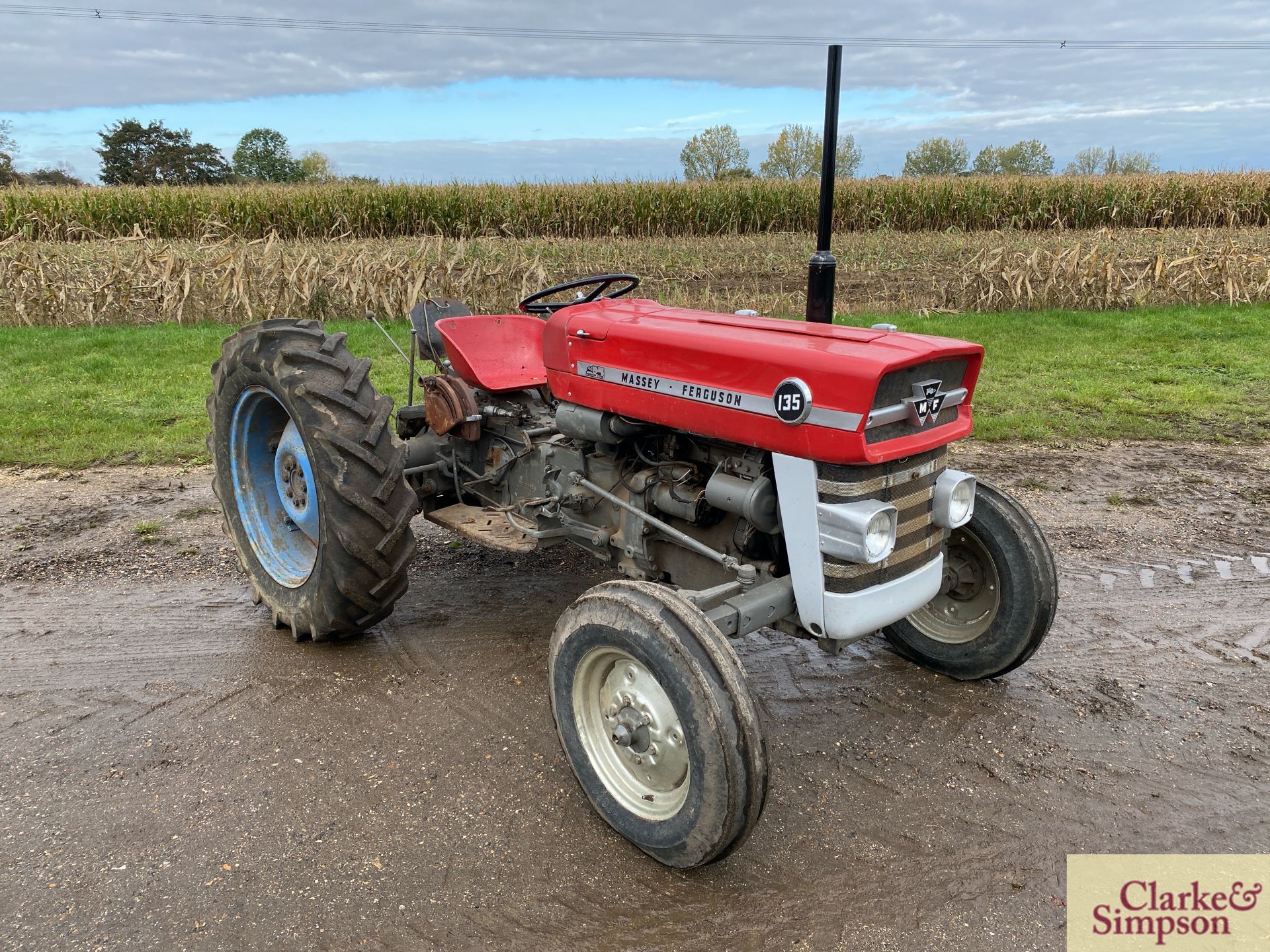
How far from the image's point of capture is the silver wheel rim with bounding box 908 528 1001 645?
11.0 feet

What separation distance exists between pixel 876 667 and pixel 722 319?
1.56 m

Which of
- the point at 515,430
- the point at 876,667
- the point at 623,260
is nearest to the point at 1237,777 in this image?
the point at 876,667

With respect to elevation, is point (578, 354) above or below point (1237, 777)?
above

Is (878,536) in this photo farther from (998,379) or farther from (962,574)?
(998,379)

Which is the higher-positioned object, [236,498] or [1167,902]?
[236,498]

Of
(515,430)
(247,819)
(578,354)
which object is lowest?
(247,819)

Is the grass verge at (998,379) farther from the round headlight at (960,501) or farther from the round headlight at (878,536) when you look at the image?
the round headlight at (878,536)

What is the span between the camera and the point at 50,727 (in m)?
3.12

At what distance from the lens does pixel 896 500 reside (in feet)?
8.92

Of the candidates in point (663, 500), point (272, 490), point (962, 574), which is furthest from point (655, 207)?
point (663, 500)

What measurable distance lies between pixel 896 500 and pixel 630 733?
1073 mm

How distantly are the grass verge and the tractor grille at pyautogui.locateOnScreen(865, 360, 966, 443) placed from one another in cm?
414

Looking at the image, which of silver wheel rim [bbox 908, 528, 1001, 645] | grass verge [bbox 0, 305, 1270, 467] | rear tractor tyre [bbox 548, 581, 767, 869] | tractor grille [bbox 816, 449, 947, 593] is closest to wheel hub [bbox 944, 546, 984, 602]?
silver wheel rim [bbox 908, 528, 1001, 645]

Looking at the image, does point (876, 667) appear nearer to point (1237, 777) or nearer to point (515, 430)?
point (1237, 777)
